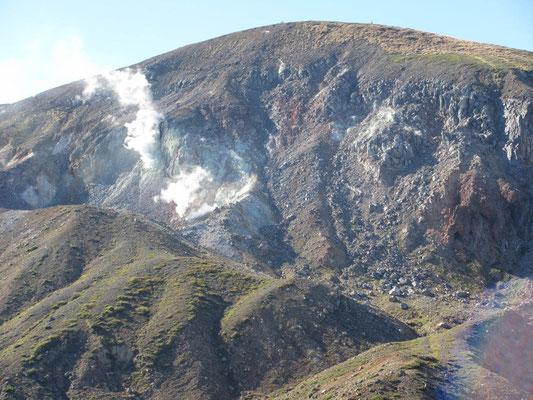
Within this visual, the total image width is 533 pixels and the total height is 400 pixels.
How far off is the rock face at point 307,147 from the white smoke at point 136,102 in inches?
15.6

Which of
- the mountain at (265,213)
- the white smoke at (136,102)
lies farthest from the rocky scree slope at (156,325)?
the white smoke at (136,102)

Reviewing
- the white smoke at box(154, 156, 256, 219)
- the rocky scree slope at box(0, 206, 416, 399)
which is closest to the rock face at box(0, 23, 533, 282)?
the white smoke at box(154, 156, 256, 219)

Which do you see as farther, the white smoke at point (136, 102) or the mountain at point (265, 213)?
the white smoke at point (136, 102)

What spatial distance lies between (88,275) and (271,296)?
22628mm

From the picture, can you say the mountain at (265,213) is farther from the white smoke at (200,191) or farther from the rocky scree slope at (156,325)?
the white smoke at (200,191)

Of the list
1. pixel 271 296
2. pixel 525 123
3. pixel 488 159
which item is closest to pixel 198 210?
pixel 271 296

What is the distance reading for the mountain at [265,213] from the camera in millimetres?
50594

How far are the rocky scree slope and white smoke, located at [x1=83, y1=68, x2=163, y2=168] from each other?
4378 centimetres

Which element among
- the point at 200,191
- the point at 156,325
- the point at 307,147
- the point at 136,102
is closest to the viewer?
the point at 156,325

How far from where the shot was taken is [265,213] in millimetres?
90250

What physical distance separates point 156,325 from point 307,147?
55754 mm

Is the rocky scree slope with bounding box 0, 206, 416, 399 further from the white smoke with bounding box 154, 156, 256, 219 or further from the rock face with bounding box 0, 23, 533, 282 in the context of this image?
the white smoke with bounding box 154, 156, 256, 219

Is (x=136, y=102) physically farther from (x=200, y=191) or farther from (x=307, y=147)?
(x=307, y=147)

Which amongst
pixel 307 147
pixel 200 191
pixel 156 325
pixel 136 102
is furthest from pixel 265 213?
pixel 136 102
